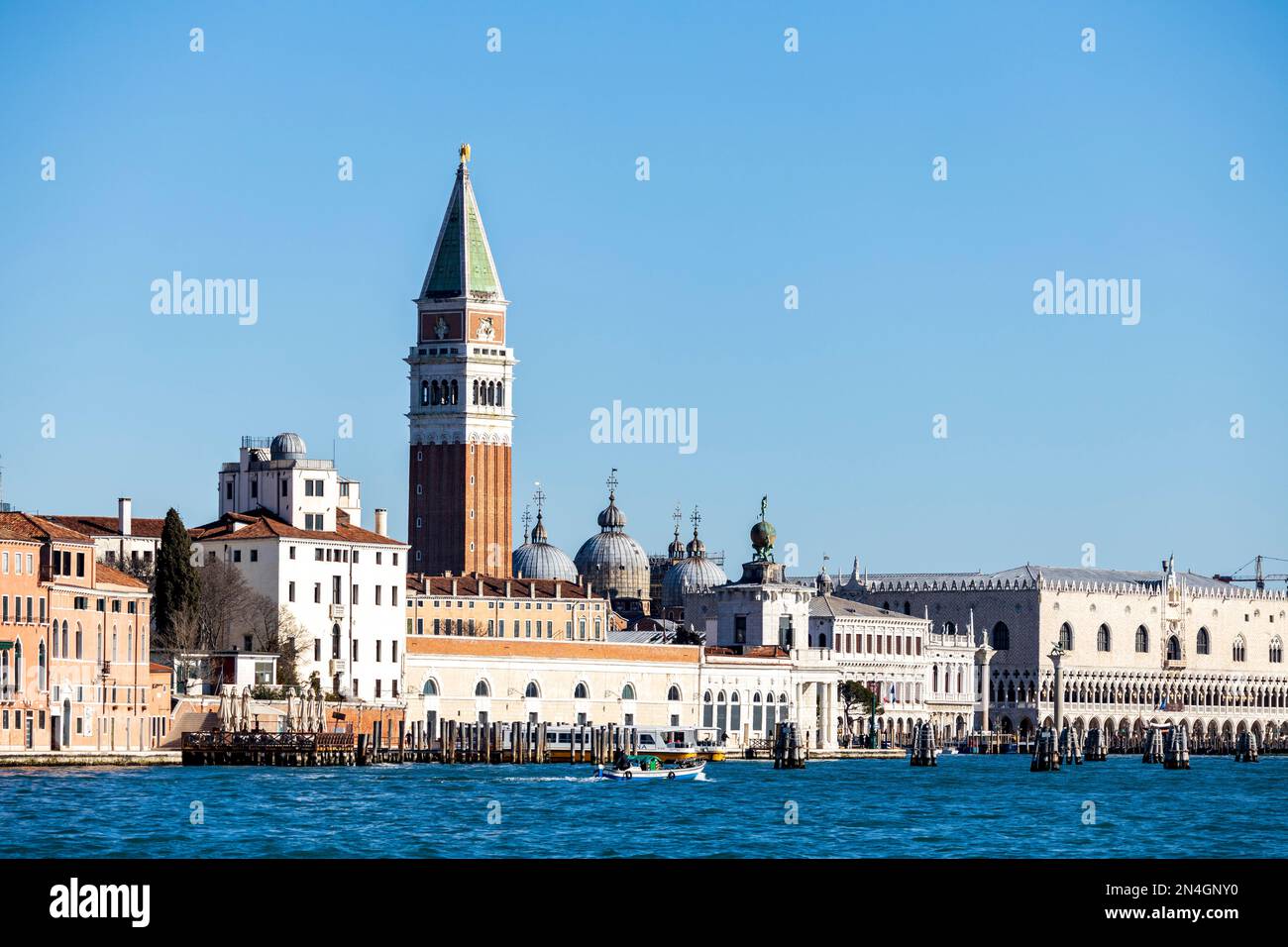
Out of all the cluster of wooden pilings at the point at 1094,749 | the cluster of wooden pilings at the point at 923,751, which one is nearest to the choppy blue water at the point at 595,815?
the cluster of wooden pilings at the point at 923,751

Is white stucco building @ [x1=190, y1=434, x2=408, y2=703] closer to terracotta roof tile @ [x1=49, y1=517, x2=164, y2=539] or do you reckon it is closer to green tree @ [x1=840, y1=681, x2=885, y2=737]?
terracotta roof tile @ [x1=49, y1=517, x2=164, y2=539]

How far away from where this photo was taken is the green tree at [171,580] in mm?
77000

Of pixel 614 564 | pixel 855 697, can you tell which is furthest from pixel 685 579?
pixel 855 697

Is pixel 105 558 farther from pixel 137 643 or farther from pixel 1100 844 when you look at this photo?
pixel 1100 844

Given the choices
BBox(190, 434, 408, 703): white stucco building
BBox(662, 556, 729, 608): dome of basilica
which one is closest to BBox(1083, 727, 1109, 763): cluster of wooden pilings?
BBox(662, 556, 729, 608): dome of basilica

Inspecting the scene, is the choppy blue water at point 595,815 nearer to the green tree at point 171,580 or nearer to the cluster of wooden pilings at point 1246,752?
the green tree at point 171,580

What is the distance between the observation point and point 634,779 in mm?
68625

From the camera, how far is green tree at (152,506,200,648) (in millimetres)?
77000

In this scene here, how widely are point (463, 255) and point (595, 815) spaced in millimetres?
64696

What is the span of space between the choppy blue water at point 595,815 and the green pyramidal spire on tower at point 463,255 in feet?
134

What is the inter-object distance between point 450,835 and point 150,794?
38.7 ft

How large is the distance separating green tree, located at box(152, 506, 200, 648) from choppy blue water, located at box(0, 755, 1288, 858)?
33.8 feet

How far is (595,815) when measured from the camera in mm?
47938
